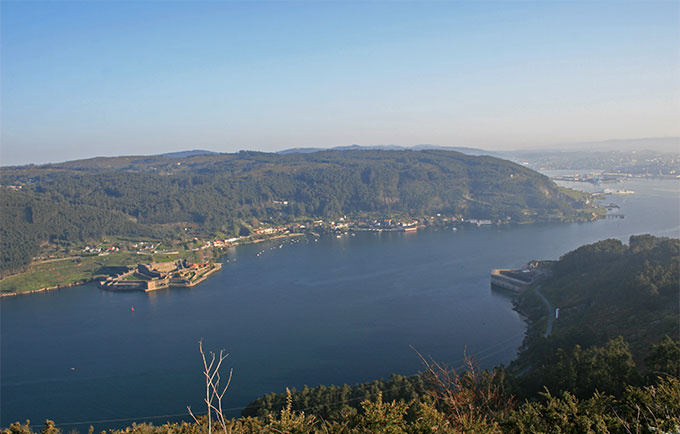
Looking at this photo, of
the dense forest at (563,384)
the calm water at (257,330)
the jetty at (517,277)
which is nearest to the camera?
the dense forest at (563,384)

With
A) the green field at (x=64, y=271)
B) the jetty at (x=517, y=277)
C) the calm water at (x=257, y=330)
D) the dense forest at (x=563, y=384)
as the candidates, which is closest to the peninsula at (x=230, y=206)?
the green field at (x=64, y=271)

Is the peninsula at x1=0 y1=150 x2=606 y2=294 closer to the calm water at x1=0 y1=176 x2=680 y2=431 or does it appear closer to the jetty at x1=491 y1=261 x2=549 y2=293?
the calm water at x1=0 y1=176 x2=680 y2=431

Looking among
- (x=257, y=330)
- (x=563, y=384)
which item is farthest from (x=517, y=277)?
(x=563, y=384)

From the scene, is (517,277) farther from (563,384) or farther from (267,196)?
(267,196)

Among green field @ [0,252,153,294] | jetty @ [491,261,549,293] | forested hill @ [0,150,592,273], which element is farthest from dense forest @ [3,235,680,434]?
forested hill @ [0,150,592,273]

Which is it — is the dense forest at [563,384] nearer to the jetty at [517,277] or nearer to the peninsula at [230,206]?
the jetty at [517,277]

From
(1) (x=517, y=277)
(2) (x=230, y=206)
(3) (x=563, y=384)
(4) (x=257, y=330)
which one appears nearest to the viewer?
(3) (x=563, y=384)
